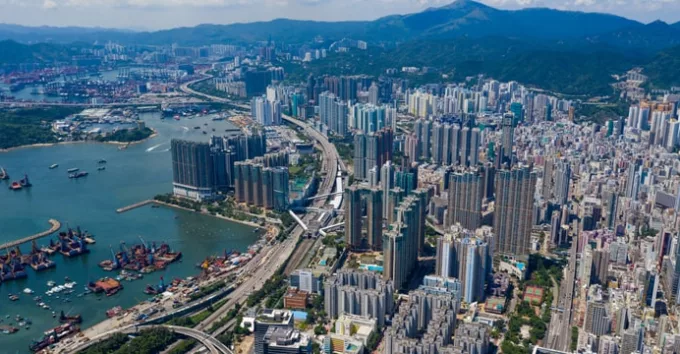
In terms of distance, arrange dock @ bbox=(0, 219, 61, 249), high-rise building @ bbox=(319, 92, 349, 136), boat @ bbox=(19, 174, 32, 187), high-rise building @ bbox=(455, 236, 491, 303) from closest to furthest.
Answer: high-rise building @ bbox=(455, 236, 491, 303), dock @ bbox=(0, 219, 61, 249), boat @ bbox=(19, 174, 32, 187), high-rise building @ bbox=(319, 92, 349, 136)

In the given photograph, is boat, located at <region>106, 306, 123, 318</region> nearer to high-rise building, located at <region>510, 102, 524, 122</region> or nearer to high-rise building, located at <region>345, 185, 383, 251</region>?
high-rise building, located at <region>345, 185, 383, 251</region>

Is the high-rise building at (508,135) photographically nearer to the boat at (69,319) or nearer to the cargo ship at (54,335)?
the boat at (69,319)

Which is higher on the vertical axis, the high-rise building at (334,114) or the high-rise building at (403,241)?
the high-rise building at (334,114)

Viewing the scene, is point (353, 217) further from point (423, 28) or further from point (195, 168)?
point (423, 28)

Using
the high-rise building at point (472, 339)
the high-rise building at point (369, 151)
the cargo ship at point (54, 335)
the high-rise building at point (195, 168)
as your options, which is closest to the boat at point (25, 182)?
the high-rise building at point (195, 168)

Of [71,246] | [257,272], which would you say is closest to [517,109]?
[257,272]

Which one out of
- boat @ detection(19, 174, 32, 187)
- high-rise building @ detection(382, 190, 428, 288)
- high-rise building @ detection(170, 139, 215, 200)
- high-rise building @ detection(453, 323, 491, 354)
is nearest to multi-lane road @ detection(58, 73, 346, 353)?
high-rise building @ detection(382, 190, 428, 288)
